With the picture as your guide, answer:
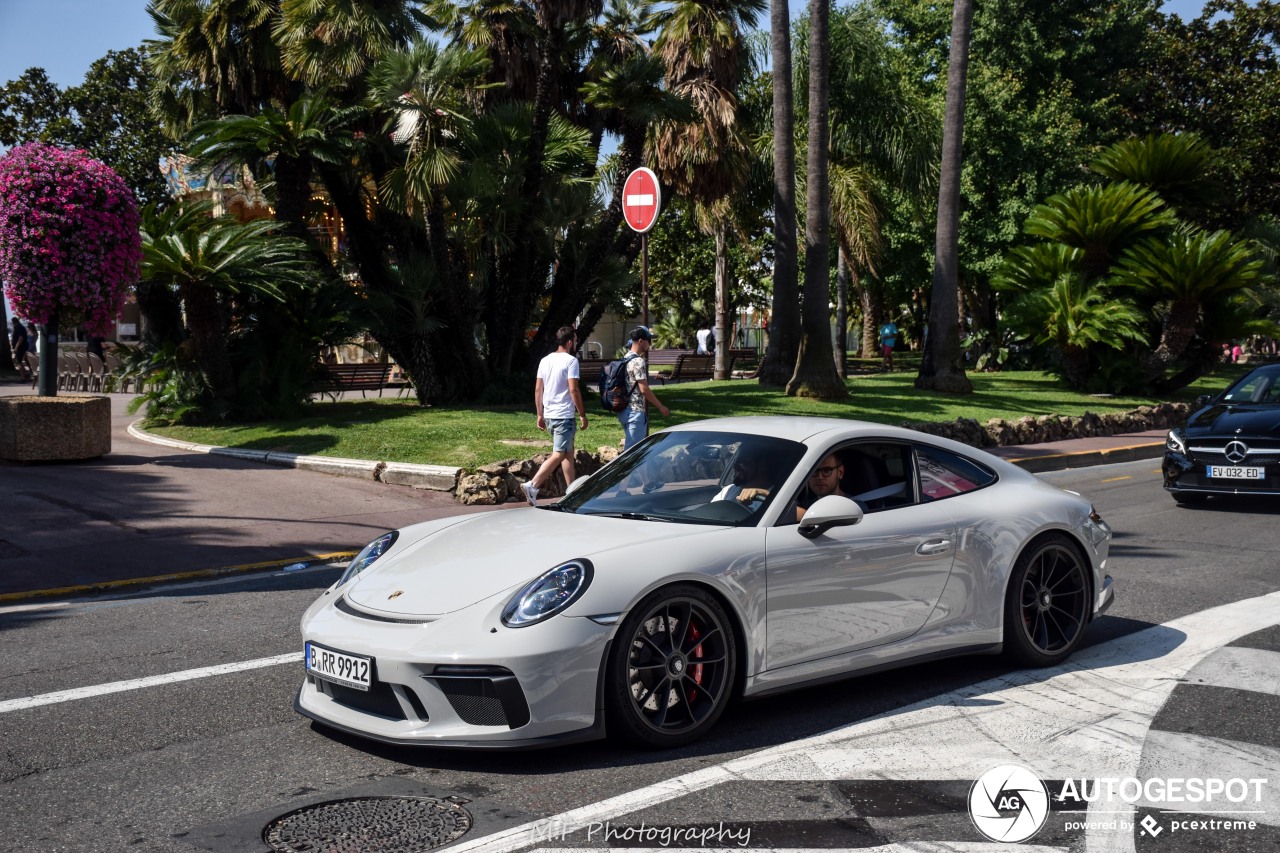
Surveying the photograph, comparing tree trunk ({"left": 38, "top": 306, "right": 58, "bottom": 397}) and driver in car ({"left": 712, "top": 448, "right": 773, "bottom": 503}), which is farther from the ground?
tree trunk ({"left": 38, "top": 306, "right": 58, "bottom": 397})

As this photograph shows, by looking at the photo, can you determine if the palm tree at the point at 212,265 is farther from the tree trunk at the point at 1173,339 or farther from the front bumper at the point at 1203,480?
the tree trunk at the point at 1173,339

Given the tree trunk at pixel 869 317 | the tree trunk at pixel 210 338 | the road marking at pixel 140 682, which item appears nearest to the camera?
the road marking at pixel 140 682

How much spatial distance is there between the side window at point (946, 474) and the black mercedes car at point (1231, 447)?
748 cm

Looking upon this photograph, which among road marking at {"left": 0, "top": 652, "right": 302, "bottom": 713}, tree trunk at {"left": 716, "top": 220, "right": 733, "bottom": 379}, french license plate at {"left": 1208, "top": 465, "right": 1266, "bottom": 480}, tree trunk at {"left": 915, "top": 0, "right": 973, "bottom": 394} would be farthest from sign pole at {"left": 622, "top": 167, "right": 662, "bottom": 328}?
tree trunk at {"left": 716, "top": 220, "right": 733, "bottom": 379}

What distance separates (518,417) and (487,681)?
13.6m

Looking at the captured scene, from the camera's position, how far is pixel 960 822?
427 centimetres

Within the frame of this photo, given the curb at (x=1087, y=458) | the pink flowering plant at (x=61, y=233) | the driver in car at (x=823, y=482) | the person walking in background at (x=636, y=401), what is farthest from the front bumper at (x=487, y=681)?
the curb at (x=1087, y=458)

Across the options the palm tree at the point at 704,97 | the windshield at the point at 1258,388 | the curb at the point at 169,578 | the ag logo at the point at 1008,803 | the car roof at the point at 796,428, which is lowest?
the curb at the point at 169,578

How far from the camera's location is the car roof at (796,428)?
602cm

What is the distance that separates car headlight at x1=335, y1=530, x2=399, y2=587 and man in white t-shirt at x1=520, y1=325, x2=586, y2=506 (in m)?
6.68

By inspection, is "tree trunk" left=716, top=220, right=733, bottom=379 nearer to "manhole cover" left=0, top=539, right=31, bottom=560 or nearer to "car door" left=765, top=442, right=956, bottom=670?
"manhole cover" left=0, top=539, right=31, bottom=560

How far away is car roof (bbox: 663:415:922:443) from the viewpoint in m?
6.02

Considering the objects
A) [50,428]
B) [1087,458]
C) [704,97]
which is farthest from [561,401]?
[704,97]

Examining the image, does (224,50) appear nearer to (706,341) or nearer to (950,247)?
(950,247)
